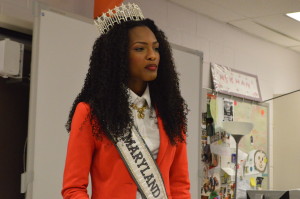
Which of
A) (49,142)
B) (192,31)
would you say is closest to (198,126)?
(192,31)

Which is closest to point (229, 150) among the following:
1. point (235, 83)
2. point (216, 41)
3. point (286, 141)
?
point (235, 83)

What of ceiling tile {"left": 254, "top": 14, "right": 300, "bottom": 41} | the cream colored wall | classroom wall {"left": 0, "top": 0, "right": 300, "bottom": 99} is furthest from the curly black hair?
the cream colored wall

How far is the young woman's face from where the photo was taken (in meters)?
1.30

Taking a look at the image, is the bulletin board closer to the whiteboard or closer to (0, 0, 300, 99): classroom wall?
(0, 0, 300, 99): classroom wall

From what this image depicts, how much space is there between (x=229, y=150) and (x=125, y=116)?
3.07m

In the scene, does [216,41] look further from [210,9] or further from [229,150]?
[229,150]

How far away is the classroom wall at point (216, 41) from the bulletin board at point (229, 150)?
264mm

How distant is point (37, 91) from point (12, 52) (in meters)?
0.24

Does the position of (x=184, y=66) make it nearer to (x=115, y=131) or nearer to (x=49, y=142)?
(x=49, y=142)

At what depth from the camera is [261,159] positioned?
477 cm

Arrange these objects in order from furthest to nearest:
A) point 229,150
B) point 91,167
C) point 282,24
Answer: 1. point 282,24
2. point 229,150
3. point 91,167

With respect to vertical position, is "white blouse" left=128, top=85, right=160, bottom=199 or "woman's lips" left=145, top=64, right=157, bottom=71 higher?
"woman's lips" left=145, top=64, right=157, bottom=71

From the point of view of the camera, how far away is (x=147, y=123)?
1.33m

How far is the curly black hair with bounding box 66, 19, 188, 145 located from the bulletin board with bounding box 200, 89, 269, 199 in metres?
2.29
